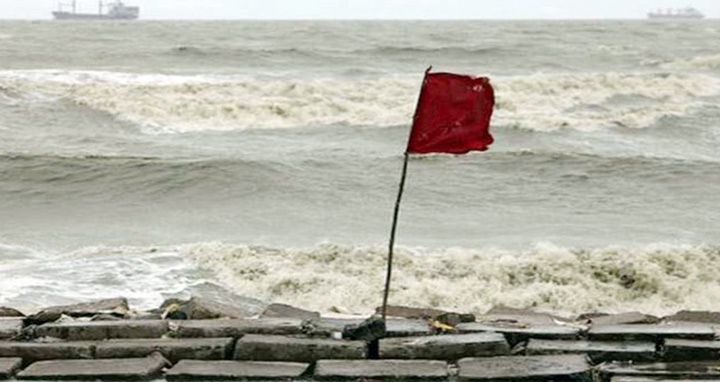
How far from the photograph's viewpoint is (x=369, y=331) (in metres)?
5.43

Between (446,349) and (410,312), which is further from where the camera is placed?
(410,312)

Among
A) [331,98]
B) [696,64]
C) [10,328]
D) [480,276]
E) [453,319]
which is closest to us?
[10,328]

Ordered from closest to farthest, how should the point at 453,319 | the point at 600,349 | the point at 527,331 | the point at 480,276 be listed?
the point at 600,349 → the point at 527,331 → the point at 453,319 → the point at 480,276

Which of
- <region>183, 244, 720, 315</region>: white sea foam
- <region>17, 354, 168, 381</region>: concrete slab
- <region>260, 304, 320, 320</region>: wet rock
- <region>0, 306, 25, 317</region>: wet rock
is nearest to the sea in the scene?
<region>183, 244, 720, 315</region>: white sea foam

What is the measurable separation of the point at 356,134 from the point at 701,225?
35.6 feet

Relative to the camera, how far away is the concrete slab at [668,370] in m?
4.95

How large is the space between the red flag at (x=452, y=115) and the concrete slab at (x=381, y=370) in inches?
39.9

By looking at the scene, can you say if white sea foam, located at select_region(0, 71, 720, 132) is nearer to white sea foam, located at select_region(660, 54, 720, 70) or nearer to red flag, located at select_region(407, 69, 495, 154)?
white sea foam, located at select_region(660, 54, 720, 70)

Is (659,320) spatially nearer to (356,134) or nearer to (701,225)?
(701,225)

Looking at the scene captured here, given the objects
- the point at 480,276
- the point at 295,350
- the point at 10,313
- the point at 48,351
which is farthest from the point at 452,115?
the point at 480,276

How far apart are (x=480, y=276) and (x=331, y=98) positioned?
1806cm

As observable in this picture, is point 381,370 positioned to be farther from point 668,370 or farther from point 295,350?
point 668,370

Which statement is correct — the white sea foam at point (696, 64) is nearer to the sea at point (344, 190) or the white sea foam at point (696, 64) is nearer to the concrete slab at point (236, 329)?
the sea at point (344, 190)

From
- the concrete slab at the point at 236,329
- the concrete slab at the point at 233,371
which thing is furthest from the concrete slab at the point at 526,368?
the concrete slab at the point at 236,329
